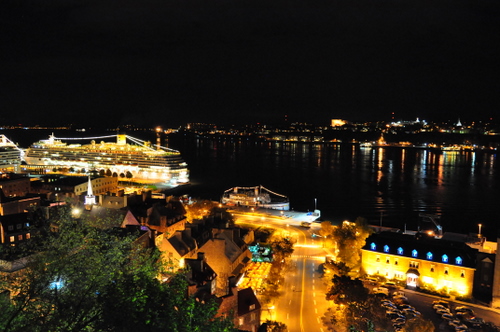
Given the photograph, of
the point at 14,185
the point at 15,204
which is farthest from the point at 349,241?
the point at 14,185

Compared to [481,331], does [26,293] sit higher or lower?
higher

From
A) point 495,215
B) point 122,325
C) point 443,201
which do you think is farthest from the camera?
point 443,201

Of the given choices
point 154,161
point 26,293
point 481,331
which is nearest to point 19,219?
point 26,293

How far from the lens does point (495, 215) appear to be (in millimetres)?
38312

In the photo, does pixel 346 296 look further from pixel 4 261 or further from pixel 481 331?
pixel 4 261

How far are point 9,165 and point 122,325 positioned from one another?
67496mm

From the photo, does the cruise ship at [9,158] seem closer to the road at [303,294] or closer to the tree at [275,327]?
the road at [303,294]

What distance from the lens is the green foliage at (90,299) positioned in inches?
218

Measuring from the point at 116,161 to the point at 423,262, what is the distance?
56.6 meters

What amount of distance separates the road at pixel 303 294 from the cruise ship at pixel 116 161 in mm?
36827

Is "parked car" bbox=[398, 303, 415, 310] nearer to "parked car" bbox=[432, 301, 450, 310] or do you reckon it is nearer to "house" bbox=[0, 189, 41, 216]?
"parked car" bbox=[432, 301, 450, 310]

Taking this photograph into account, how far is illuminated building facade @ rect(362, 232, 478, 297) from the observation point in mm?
16828

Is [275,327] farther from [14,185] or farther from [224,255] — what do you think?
[14,185]

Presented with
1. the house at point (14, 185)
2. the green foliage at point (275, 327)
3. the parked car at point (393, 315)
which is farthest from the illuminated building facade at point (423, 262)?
the house at point (14, 185)
